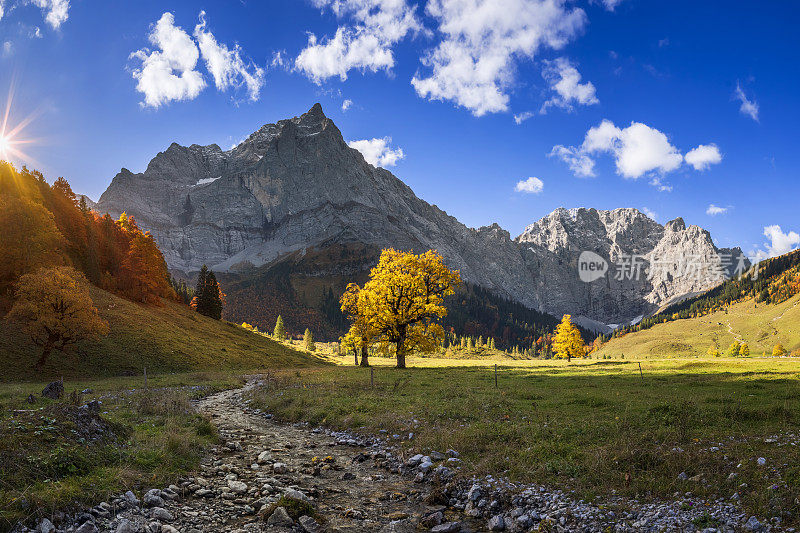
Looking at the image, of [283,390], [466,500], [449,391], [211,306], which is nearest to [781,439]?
[466,500]

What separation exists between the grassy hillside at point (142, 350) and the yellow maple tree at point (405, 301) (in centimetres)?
2843

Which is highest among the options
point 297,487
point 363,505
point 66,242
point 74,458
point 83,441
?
point 66,242

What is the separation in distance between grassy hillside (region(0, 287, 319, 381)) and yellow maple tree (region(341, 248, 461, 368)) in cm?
2843

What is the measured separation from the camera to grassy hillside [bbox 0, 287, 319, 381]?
1734 inches

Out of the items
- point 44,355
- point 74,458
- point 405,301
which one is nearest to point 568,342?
point 405,301

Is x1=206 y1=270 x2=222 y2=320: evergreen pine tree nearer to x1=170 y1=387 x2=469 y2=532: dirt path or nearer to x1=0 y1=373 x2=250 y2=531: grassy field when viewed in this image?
x1=170 y1=387 x2=469 y2=532: dirt path

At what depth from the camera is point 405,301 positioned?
155ft

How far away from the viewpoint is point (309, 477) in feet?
40.9

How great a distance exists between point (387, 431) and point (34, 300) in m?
48.6

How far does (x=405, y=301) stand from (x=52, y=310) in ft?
134

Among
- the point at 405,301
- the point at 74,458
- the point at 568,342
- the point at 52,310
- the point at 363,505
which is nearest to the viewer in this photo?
the point at 74,458

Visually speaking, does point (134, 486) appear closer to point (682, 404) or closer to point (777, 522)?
point (777, 522)

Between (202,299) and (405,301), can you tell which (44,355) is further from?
(202,299)

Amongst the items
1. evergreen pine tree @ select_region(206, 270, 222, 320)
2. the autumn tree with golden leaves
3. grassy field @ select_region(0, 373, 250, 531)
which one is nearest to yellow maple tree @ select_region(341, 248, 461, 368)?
grassy field @ select_region(0, 373, 250, 531)
